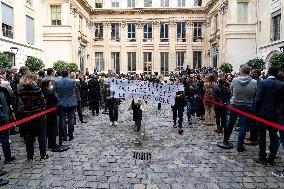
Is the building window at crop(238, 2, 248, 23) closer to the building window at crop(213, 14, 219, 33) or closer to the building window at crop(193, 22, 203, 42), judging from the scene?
the building window at crop(213, 14, 219, 33)

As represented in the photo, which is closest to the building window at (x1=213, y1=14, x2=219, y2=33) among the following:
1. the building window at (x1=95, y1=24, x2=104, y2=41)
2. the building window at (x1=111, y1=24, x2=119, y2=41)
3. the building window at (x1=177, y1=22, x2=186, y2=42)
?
the building window at (x1=177, y1=22, x2=186, y2=42)

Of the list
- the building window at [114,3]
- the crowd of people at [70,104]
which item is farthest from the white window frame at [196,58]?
the crowd of people at [70,104]

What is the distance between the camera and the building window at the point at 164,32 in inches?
1736

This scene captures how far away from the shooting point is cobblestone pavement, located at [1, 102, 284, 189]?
223 inches

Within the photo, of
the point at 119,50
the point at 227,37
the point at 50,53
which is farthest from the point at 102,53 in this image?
the point at 227,37

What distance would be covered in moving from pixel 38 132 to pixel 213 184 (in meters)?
4.13

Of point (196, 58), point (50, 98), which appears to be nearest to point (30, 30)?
point (50, 98)

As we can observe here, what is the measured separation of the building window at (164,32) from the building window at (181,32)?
159cm

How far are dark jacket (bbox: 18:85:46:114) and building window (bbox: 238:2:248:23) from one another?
89.5 feet

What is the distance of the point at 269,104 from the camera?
6.73 m

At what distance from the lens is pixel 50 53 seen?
32688 mm

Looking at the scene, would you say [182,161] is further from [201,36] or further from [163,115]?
[201,36]

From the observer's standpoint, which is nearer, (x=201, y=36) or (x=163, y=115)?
(x=163, y=115)

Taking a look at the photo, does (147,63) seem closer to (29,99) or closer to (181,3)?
(181,3)
